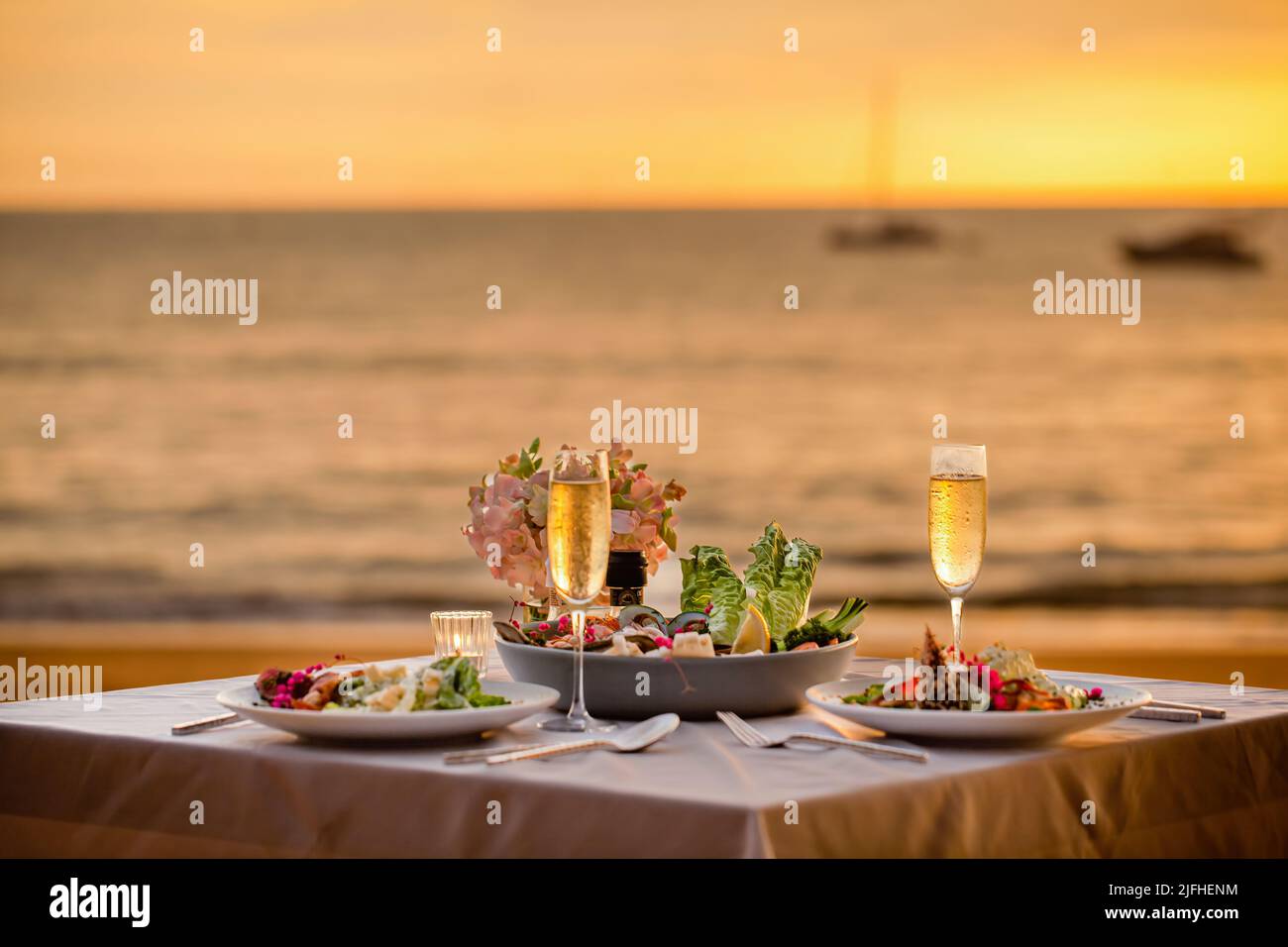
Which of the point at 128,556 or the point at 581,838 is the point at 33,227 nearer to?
the point at 128,556

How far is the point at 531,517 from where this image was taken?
8.14 ft

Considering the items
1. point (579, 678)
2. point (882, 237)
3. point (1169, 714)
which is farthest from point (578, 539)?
point (882, 237)

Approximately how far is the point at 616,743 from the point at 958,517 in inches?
27.2

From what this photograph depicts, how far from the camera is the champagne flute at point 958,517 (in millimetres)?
2123

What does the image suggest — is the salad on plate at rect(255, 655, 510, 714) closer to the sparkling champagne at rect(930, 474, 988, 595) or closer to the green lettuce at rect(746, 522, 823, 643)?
the green lettuce at rect(746, 522, 823, 643)

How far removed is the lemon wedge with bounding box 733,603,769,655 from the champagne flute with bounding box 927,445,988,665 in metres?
0.28

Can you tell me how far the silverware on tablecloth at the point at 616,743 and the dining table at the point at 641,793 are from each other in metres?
0.01

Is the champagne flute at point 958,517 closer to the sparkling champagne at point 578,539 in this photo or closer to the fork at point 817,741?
the fork at point 817,741

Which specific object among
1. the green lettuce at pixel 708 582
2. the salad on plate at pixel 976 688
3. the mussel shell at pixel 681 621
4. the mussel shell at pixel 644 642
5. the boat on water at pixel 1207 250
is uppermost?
the boat on water at pixel 1207 250

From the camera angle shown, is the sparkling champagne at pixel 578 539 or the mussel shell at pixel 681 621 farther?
the mussel shell at pixel 681 621

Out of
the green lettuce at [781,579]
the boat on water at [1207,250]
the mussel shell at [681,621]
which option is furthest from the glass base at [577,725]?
the boat on water at [1207,250]

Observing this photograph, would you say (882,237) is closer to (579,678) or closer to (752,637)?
(752,637)

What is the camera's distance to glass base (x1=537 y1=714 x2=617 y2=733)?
6.37 ft

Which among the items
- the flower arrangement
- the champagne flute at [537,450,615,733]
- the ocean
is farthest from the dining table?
the ocean
